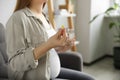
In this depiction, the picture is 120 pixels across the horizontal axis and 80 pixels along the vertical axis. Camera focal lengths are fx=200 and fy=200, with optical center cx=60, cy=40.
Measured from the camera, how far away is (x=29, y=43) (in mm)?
1085

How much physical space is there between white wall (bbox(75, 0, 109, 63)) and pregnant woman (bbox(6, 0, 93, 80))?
6.56ft

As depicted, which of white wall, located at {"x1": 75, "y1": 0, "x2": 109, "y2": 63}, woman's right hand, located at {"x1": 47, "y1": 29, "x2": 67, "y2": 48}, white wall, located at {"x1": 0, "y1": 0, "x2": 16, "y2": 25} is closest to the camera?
woman's right hand, located at {"x1": 47, "y1": 29, "x2": 67, "y2": 48}

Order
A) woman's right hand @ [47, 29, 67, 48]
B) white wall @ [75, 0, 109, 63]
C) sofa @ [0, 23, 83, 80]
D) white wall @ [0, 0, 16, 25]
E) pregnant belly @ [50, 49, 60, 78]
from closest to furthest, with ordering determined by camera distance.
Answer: woman's right hand @ [47, 29, 67, 48] < pregnant belly @ [50, 49, 60, 78] < sofa @ [0, 23, 83, 80] < white wall @ [0, 0, 16, 25] < white wall @ [75, 0, 109, 63]

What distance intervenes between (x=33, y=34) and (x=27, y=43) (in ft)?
0.21

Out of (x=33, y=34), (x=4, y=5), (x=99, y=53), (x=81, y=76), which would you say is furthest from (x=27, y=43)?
(x=99, y=53)

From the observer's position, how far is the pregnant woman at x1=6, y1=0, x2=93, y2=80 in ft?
3.29

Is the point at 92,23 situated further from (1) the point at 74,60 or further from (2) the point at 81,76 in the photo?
(2) the point at 81,76

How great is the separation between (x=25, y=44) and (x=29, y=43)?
0.08 feet

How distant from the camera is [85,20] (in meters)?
3.20

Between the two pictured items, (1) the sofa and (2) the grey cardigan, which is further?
(1) the sofa

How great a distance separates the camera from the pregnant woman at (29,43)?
3.29ft

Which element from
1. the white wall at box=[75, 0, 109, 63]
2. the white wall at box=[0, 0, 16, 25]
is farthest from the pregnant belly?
the white wall at box=[75, 0, 109, 63]

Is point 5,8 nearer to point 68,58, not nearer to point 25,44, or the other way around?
point 68,58

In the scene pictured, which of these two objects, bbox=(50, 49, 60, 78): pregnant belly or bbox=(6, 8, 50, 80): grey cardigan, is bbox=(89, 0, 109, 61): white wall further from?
bbox=(6, 8, 50, 80): grey cardigan
